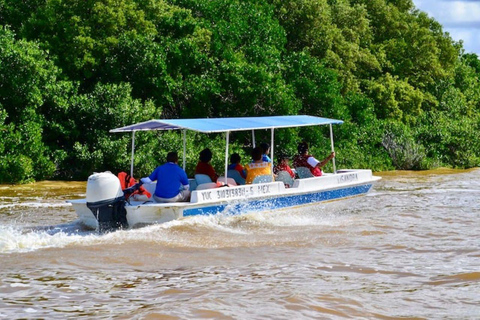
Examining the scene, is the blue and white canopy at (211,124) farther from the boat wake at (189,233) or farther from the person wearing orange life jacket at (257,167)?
the boat wake at (189,233)

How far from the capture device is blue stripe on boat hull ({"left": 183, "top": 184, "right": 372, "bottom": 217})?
1254 centimetres

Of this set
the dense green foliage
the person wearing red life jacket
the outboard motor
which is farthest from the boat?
the dense green foliage

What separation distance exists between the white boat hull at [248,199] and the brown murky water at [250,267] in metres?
0.19

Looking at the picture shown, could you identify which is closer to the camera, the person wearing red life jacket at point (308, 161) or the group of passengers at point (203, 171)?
the group of passengers at point (203, 171)

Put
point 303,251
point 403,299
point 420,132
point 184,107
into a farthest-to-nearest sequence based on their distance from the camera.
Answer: point 420,132 → point 184,107 → point 303,251 → point 403,299

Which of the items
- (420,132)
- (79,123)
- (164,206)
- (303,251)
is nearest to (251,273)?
(303,251)

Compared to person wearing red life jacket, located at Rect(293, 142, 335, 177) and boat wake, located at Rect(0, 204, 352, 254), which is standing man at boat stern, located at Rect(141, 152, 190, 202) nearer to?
boat wake, located at Rect(0, 204, 352, 254)

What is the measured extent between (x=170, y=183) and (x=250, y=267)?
2.96 m

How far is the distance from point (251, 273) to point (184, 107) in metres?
16.4

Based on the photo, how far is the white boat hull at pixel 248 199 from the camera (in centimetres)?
1202

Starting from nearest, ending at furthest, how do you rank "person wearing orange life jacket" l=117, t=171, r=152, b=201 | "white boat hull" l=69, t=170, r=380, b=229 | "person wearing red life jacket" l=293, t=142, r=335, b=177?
"white boat hull" l=69, t=170, r=380, b=229 < "person wearing orange life jacket" l=117, t=171, r=152, b=201 < "person wearing red life jacket" l=293, t=142, r=335, b=177

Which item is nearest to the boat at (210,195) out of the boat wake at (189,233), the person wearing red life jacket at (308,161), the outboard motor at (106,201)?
the outboard motor at (106,201)

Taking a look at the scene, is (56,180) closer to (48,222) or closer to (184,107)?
(184,107)

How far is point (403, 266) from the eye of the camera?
10.2 metres
